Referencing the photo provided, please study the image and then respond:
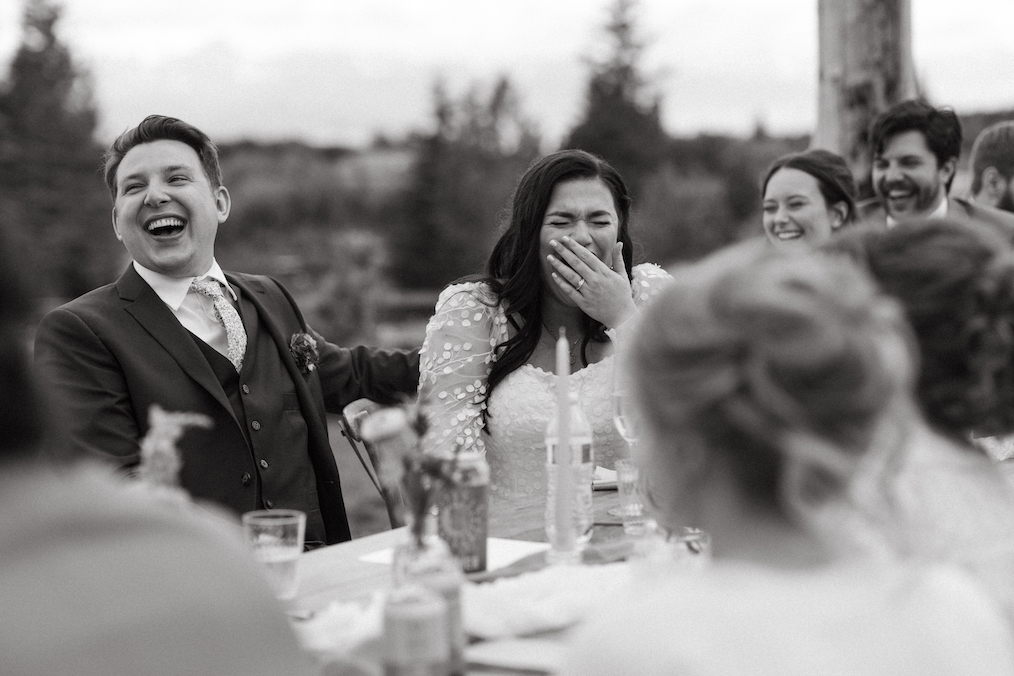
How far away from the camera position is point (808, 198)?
16.9 feet

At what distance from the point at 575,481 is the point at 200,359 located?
4.94 feet

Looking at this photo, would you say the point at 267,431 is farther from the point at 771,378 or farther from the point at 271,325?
the point at 771,378

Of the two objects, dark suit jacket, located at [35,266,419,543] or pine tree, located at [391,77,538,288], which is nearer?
dark suit jacket, located at [35,266,419,543]

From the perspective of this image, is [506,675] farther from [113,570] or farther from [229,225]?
[229,225]

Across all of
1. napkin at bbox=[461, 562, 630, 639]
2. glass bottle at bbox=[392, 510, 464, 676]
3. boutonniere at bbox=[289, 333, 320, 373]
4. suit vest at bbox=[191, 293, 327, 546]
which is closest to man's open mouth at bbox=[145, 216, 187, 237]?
suit vest at bbox=[191, 293, 327, 546]

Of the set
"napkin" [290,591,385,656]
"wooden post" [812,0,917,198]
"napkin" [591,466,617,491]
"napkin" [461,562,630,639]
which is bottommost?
"napkin" [591,466,617,491]

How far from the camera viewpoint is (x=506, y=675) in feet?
5.86

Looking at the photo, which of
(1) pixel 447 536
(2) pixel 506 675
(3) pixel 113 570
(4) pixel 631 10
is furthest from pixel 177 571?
(4) pixel 631 10

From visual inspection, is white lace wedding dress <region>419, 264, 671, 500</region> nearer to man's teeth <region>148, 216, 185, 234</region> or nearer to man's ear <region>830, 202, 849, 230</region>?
man's teeth <region>148, 216, 185, 234</region>

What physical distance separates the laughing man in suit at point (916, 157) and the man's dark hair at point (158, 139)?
3.30 metres

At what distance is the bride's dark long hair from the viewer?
13.0 feet

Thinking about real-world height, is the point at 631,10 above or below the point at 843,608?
above

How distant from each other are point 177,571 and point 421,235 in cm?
3087

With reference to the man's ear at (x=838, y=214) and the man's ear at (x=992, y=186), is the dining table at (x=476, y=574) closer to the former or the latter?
the man's ear at (x=838, y=214)
